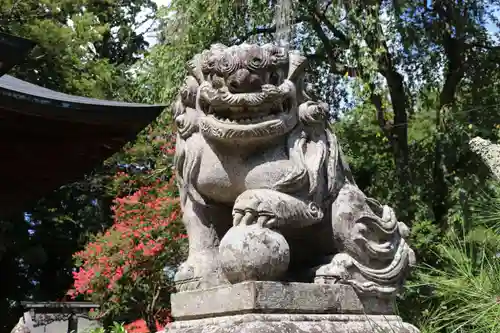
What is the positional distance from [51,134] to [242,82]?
6.74 feet

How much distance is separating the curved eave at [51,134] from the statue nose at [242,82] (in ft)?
4.97

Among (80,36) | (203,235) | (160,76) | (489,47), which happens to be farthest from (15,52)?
(80,36)

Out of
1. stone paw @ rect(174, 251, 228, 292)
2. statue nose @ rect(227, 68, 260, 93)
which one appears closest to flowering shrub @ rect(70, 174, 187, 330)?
stone paw @ rect(174, 251, 228, 292)

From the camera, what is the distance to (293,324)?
2264 millimetres

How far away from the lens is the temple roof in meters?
3.69

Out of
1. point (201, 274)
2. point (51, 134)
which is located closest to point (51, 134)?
point (51, 134)

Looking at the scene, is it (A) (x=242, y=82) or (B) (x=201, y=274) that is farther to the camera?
(B) (x=201, y=274)

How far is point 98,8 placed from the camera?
46.6ft

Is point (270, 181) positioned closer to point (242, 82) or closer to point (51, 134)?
point (242, 82)

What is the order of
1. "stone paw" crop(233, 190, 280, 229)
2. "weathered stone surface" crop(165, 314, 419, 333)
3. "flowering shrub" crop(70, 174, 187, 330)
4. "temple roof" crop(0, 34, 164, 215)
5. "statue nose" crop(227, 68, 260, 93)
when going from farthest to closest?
"flowering shrub" crop(70, 174, 187, 330) → "temple roof" crop(0, 34, 164, 215) → "statue nose" crop(227, 68, 260, 93) → "stone paw" crop(233, 190, 280, 229) → "weathered stone surface" crop(165, 314, 419, 333)

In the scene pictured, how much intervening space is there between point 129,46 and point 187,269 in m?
15.1

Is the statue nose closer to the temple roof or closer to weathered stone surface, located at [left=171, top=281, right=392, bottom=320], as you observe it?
weathered stone surface, located at [left=171, top=281, right=392, bottom=320]

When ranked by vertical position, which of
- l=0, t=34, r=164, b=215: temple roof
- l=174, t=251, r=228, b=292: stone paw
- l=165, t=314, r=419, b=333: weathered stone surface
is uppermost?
l=0, t=34, r=164, b=215: temple roof

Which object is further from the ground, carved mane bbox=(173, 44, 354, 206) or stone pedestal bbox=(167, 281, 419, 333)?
carved mane bbox=(173, 44, 354, 206)
